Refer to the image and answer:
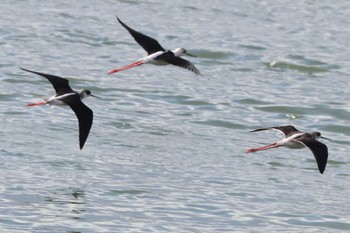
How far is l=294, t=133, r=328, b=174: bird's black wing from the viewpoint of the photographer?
12734mm

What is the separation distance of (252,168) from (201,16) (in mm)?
10178

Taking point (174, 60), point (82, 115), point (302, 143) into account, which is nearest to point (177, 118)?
point (174, 60)

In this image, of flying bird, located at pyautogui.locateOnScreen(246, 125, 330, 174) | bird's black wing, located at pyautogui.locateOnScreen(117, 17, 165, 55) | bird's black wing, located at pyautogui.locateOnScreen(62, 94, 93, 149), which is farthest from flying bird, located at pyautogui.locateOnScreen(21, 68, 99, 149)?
flying bird, located at pyautogui.locateOnScreen(246, 125, 330, 174)

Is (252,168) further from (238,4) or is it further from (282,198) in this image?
(238,4)

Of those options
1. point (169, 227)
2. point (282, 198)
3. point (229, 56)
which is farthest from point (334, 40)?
point (169, 227)

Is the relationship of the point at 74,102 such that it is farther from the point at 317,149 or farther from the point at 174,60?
the point at 317,149

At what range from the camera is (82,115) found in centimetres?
1359

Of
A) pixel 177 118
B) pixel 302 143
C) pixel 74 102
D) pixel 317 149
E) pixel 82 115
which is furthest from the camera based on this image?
pixel 177 118

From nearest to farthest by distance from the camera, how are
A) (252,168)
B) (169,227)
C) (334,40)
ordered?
(169,227) < (252,168) < (334,40)

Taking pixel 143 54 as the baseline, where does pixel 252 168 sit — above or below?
below

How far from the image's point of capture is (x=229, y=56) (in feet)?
72.5

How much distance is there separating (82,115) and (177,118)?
4329 mm

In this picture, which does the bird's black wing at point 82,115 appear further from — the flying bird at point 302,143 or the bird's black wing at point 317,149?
the bird's black wing at point 317,149

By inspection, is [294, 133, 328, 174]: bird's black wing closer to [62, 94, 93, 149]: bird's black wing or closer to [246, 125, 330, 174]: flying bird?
[246, 125, 330, 174]: flying bird
